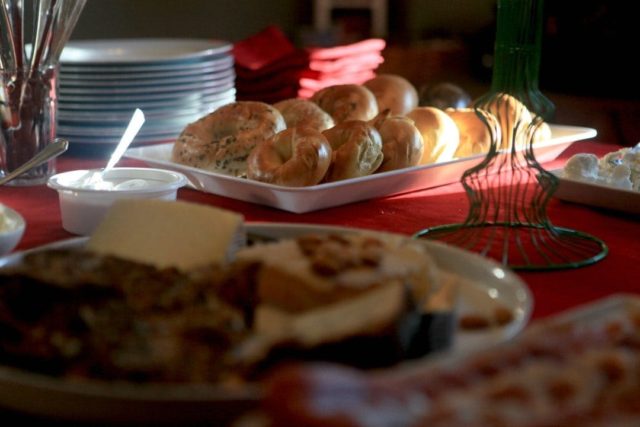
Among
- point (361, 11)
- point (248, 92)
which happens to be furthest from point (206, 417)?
point (361, 11)

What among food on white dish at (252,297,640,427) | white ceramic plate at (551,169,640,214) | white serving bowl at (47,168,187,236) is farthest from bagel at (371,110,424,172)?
food on white dish at (252,297,640,427)

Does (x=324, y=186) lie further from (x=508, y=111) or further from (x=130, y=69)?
(x=130, y=69)

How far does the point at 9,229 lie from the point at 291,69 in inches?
46.1

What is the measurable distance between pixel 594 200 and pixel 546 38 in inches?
117

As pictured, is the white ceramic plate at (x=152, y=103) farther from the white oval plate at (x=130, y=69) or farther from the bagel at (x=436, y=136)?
the bagel at (x=436, y=136)

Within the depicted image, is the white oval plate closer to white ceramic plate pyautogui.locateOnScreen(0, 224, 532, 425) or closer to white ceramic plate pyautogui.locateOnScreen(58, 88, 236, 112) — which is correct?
white ceramic plate pyautogui.locateOnScreen(58, 88, 236, 112)

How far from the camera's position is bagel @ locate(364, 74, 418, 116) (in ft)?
6.00

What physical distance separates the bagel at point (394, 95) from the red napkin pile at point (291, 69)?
273mm

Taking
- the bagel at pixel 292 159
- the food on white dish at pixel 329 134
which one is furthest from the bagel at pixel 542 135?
the bagel at pixel 292 159

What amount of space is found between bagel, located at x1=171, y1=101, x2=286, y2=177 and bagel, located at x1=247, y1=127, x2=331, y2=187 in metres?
0.07

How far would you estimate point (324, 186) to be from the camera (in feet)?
4.37

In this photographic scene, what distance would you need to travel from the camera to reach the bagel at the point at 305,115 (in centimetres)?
163

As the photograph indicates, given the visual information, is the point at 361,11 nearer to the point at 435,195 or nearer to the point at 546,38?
the point at 546,38

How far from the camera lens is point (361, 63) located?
7.27 feet
